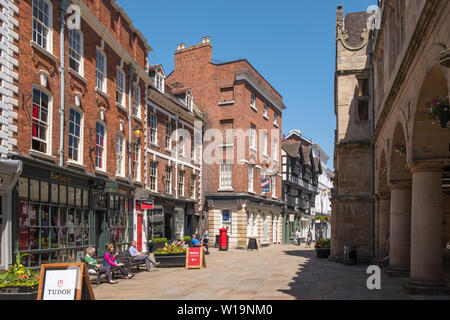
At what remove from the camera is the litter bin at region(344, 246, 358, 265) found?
21.1m

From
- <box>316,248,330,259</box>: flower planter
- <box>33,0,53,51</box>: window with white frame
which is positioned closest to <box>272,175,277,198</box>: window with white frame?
<box>316,248,330,259</box>: flower planter

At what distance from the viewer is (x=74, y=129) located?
18312mm

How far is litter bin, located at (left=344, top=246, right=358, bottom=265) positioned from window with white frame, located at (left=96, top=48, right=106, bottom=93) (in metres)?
13.5

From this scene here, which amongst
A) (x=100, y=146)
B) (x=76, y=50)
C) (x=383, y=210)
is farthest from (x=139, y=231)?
(x=383, y=210)

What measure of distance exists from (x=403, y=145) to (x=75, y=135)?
40.5 ft

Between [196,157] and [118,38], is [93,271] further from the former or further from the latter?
[196,157]

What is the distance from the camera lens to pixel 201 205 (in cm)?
3638

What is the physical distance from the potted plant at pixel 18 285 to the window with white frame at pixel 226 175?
91.8 feet

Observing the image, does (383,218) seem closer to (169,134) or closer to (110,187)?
(110,187)

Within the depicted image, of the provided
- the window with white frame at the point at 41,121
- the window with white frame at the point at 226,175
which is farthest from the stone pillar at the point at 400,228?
the window with white frame at the point at 226,175

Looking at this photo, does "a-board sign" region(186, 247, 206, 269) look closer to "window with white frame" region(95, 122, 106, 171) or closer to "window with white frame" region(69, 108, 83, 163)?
"window with white frame" region(95, 122, 106, 171)

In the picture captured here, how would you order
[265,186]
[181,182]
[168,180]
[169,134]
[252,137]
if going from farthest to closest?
[265,186], [252,137], [181,182], [169,134], [168,180]
